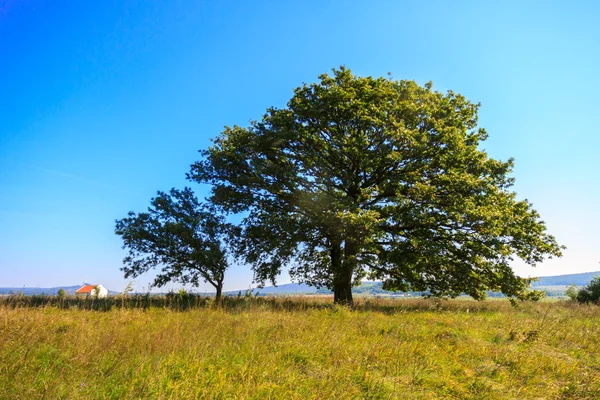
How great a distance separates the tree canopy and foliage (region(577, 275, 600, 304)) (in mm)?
13394

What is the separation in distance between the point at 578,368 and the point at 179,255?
19084 millimetres

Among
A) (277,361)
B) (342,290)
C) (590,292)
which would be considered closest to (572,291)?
(590,292)

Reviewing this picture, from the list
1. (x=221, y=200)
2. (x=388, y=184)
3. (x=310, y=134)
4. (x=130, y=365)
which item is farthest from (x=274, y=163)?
(x=130, y=365)

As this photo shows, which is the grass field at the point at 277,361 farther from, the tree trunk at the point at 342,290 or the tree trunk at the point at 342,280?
the tree trunk at the point at 342,290

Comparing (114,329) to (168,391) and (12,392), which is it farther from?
(168,391)

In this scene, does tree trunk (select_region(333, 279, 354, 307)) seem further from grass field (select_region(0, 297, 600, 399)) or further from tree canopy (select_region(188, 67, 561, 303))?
grass field (select_region(0, 297, 600, 399))

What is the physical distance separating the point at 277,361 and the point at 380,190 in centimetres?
1266

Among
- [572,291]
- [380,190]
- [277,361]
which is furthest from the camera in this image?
[572,291]

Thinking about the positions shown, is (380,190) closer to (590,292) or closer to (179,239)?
(179,239)

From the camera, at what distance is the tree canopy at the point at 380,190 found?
1641 centimetres

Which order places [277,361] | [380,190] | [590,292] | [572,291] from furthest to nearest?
1. [572,291]
2. [590,292]
3. [380,190]
4. [277,361]

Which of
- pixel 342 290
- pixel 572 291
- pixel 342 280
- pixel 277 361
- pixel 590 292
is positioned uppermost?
pixel 342 280

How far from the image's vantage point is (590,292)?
26.5m

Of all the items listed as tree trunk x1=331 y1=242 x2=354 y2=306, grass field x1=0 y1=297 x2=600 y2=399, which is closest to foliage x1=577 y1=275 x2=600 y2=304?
tree trunk x1=331 y1=242 x2=354 y2=306
